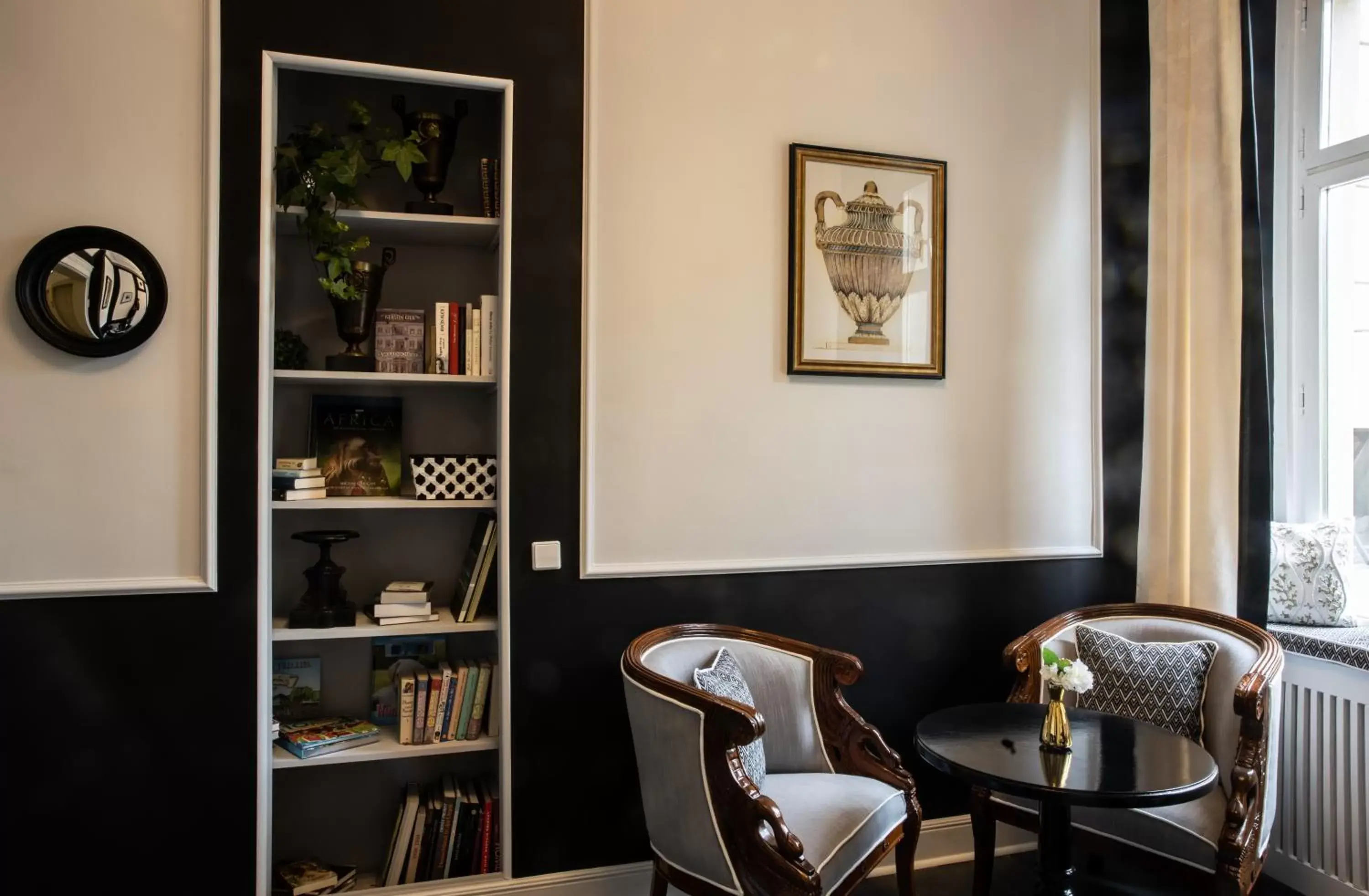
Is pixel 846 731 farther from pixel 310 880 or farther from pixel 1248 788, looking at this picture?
pixel 310 880

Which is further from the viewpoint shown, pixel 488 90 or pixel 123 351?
pixel 488 90

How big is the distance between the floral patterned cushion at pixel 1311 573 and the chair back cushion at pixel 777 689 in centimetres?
163

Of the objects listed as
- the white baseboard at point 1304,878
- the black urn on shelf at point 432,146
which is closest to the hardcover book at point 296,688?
the black urn on shelf at point 432,146

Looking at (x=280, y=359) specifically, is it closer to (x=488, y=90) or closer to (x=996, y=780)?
(x=488, y=90)

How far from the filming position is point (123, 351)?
2402mm

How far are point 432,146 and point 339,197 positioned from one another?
33 cm

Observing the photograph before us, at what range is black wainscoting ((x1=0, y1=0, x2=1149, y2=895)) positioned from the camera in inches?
94.5

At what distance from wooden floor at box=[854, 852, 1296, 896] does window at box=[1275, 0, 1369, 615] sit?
3.70 ft

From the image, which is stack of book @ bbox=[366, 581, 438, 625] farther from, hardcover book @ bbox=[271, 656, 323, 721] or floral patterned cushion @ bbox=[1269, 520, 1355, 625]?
floral patterned cushion @ bbox=[1269, 520, 1355, 625]

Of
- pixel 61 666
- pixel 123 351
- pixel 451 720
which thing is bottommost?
pixel 451 720

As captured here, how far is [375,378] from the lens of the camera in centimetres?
258

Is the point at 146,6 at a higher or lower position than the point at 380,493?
higher

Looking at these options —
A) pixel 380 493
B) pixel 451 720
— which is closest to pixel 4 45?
pixel 380 493

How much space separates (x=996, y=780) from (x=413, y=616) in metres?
1.66
